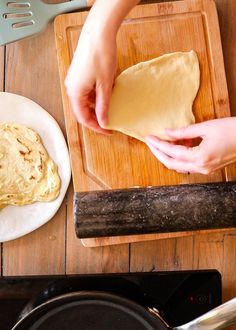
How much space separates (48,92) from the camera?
1.17 meters

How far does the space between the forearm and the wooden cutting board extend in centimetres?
17

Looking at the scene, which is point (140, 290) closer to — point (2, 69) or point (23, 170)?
point (23, 170)

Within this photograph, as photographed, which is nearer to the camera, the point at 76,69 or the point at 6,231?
the point at 76,69

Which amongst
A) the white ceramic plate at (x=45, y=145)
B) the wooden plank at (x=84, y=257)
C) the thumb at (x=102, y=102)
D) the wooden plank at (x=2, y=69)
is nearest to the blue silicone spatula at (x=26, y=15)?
the wooden plank at (x=2, y=69)

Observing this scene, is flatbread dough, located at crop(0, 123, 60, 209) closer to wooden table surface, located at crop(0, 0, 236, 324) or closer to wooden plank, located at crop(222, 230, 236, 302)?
wooden table surface, located at crop(0, 0, 236, 324)

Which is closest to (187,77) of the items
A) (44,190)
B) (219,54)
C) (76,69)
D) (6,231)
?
(219,54)

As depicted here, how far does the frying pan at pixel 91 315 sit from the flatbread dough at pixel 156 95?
33 cm

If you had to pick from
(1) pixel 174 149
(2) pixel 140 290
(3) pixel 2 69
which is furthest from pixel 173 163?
(3) pixel 2 69

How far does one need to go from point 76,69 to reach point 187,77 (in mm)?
262

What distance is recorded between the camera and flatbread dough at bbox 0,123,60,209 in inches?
44.5

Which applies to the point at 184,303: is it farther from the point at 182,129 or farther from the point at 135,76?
the point at 135,76

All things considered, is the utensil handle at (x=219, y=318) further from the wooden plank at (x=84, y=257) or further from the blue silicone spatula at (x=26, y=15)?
the blue silicone spatula at (x=26, y=15)

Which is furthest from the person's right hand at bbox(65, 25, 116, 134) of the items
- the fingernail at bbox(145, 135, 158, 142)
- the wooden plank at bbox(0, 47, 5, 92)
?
the wooden plank at bbox(0, 47, 5, 92)

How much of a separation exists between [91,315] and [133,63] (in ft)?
1.64
